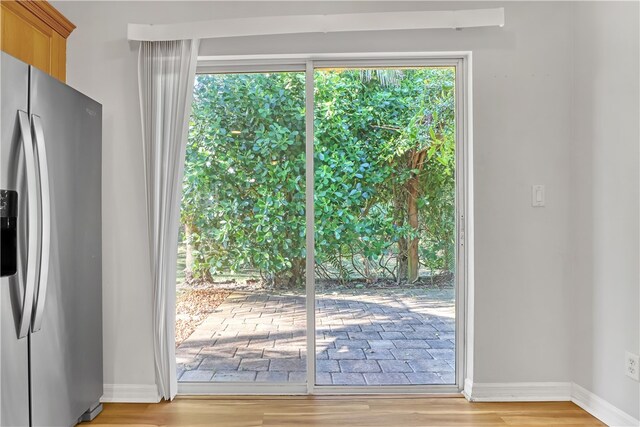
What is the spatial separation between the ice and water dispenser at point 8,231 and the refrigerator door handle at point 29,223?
5cm

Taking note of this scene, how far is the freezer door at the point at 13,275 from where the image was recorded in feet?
5.05

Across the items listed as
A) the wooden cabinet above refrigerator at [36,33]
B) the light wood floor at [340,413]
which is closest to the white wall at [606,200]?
the light wood floor at [340,413]

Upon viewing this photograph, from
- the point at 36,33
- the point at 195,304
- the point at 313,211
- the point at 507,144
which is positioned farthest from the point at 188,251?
the point at 507,144

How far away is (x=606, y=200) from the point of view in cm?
215

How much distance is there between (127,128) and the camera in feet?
7.87

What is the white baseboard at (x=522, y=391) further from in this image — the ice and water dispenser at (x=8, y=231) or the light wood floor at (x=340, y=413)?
the ice and water dispenser at (x=8, y=231)

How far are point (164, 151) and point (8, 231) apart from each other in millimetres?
932

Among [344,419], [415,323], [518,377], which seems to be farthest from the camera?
[415,323]

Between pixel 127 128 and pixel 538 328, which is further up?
pixel 127 128

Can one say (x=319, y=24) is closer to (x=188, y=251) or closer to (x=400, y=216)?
(x=400, y=216)

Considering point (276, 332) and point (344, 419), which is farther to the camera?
point (276, 332)

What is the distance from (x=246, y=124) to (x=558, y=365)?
2.32 meters

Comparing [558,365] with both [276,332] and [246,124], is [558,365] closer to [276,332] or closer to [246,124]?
[276,332]

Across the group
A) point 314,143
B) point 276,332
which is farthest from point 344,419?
point 314,143
